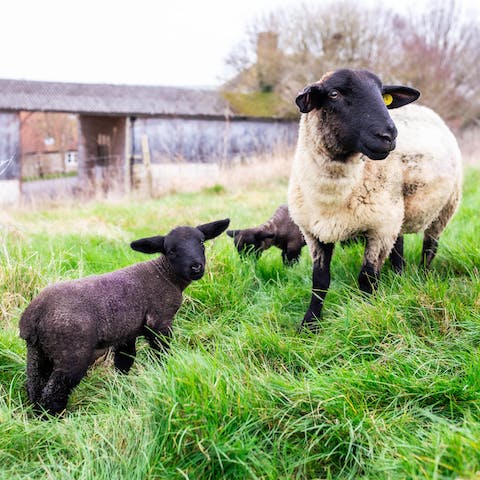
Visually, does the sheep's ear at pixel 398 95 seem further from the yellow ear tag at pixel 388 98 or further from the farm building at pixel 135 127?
the farm building at pixel 135 127

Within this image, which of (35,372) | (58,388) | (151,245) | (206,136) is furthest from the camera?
(206,136)

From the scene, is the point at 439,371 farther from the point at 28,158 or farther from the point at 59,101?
the point at 28,158

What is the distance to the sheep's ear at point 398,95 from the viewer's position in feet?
14.3

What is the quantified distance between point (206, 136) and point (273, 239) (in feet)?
62.2

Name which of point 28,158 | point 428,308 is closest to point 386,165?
point 428,308

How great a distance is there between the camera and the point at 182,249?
159 inches

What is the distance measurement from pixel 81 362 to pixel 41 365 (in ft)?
1.05

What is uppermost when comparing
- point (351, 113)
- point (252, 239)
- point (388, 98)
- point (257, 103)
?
point (388, 98)

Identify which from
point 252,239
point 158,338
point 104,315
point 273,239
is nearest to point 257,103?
point 273,239

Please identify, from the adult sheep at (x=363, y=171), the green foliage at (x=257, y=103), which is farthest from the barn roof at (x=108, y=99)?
the adult sheep at (x=363, y=171)

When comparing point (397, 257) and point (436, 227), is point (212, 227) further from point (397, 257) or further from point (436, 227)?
point (436, 227)

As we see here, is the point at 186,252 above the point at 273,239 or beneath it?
above

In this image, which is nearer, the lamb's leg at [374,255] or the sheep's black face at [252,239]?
the lamb's leg at [374,255]

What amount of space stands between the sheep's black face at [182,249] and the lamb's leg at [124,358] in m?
0.65
